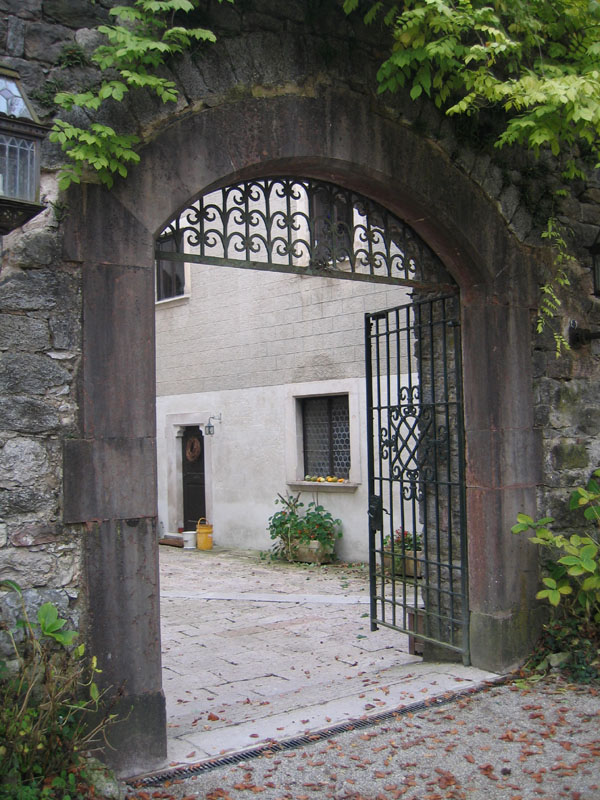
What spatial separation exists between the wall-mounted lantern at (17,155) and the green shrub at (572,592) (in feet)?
10.8

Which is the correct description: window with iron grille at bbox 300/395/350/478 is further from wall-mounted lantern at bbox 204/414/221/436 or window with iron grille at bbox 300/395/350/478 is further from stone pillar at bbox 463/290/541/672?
stone pillar at bbox 463/290/541/672

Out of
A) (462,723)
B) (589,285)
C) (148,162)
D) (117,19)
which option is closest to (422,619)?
(462,723)

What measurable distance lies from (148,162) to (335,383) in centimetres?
641

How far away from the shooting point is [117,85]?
3361mm

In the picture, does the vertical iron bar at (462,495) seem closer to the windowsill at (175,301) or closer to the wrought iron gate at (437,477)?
the wrought iron gate at (437,477)

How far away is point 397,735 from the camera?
391 cm

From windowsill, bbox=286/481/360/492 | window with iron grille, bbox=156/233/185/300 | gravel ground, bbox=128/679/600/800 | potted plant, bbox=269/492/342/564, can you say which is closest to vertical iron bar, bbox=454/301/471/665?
gravel ground, bbox=128/679/600/800

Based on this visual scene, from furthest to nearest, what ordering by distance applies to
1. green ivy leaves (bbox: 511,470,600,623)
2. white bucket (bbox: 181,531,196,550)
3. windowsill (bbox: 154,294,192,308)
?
windowsill (bbox: 154,294,192,308) → white bucket (bbox: 181,531,196,550) → green ivy leaves (bbox: 511,470,600,623)

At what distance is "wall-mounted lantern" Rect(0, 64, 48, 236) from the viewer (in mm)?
2848

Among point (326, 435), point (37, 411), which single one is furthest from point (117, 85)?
point (326, 435)

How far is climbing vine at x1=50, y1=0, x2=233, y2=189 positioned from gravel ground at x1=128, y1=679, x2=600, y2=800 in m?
2.64

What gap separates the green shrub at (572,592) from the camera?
457cm

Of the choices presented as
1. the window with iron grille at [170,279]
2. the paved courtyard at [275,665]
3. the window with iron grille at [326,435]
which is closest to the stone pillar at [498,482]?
the paved courtyard at [275,665]

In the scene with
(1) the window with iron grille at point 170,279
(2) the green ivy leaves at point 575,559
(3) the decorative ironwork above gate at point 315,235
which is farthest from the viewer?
(1) the window with iron grille at point 170,279
